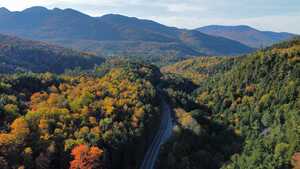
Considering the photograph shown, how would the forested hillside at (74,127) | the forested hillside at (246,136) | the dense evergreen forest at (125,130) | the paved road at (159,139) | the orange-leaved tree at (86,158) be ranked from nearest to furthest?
the orange-leaved tree at (86,158) → the forested hillside at (74,127) → the dense evergreen forest at (125,130) → the forested hillside at (246,136) → the paved road at (159,139)

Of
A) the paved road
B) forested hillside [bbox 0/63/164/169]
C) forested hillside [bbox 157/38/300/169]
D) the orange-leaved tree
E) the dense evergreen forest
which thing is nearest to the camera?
the orange-leaved tree

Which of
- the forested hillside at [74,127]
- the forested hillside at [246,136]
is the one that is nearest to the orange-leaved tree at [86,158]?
the forested hillside at [74,127]

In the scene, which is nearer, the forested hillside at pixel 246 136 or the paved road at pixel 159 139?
the forested hillside at pixel 246 136

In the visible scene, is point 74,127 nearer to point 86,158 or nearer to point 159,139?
point 86,158

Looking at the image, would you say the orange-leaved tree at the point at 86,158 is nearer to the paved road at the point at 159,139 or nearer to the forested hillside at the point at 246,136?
the paved road at the point at 159,139

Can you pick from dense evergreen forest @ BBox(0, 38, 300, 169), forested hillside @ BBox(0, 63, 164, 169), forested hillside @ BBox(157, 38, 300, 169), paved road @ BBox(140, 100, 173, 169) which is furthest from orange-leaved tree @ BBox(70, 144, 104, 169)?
forested hillside @ BBox(157, 38, 300, 169)

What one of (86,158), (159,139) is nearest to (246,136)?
(159,139)

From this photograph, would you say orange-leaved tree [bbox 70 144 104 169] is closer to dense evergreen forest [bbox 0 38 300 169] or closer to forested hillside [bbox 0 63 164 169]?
forested hillside [bbox 0 63 164 169]
